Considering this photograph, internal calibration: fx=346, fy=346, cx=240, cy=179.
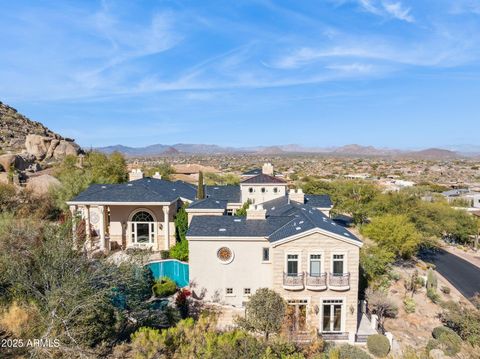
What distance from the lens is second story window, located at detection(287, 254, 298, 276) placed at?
22.1 m

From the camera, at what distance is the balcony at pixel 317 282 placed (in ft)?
71.3

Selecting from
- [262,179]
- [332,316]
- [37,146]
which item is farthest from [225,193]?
[37,146]

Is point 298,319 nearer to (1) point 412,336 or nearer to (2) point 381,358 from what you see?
(2) point 381,358

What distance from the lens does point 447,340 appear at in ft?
77.3

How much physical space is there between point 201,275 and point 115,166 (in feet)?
104

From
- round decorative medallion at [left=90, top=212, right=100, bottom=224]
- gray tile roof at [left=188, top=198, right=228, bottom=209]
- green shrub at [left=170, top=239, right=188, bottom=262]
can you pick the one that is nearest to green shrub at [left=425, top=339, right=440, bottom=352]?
gray tile roof at [left=188, top=198, right=228, bottom=209]

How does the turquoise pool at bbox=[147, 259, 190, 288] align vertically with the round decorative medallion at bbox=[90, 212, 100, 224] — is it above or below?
below

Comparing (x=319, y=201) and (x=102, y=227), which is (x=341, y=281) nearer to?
(x=319, y=201)

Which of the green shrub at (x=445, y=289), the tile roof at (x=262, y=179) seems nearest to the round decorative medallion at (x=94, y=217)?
the tile roof at (x=262, y=179)

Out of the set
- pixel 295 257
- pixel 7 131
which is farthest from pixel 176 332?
pixel 7 131

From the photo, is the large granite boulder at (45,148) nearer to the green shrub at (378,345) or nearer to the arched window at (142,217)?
the arched window at (142,217)

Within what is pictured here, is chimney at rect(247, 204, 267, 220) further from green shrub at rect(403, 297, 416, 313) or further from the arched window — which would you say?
green shrub at rect(403, 297, 416, 313)

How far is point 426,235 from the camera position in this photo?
4328cm

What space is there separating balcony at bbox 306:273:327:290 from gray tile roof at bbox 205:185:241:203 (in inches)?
565
